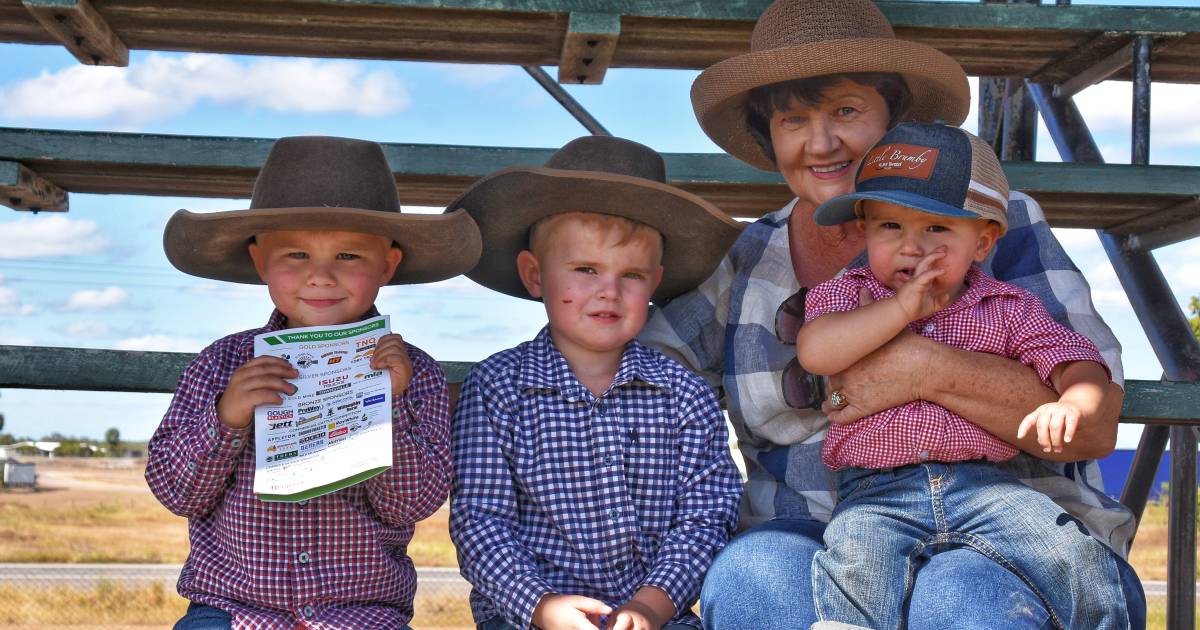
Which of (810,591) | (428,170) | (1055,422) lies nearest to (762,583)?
(810,591)

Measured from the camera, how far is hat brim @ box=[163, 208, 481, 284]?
2.51 meters

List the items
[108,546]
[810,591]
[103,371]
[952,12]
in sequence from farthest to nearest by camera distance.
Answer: [108,546] → [952,12] → [103,371] → [810,591]

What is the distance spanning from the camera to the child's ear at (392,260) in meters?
2.70

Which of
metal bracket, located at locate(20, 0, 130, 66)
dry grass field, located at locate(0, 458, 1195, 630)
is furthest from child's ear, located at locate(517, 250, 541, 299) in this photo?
dry grass field, located at locate(0, 458, 1195, 630)

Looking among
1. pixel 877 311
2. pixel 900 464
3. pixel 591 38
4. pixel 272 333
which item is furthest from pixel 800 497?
pixel 591 38

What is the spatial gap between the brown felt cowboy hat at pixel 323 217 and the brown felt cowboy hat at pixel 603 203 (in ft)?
0.43

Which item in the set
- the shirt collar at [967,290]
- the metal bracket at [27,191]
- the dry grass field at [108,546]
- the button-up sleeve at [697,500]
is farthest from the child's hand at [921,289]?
the dry grass field at [108,546]

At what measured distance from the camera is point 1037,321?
243 centimetres

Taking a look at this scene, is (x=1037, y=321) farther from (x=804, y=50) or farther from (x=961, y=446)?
(x=804, y=50)

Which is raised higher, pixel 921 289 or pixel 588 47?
pixel 588 47

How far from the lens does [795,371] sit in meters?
2.74

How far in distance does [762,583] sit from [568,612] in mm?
390

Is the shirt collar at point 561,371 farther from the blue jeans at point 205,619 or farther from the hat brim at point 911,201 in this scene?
the blue jeans at point 205,619

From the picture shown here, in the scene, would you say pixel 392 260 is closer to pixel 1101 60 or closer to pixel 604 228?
pixel 604 228
